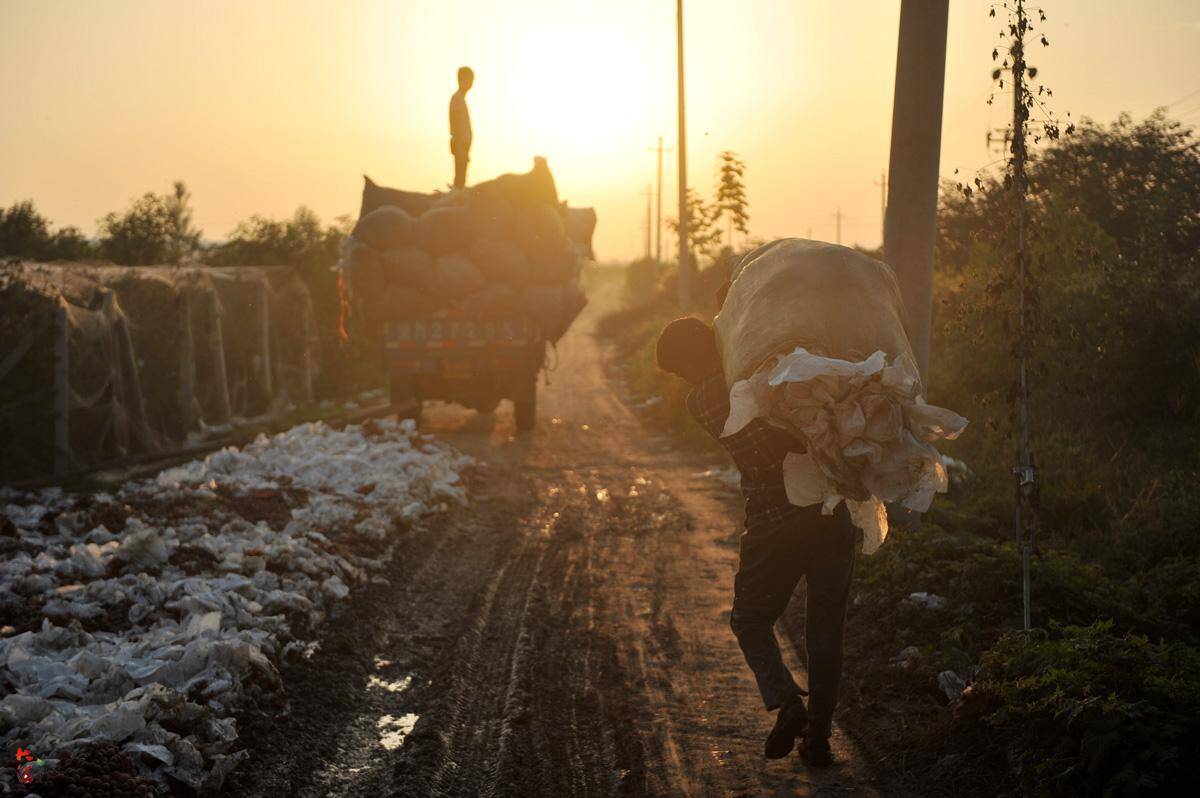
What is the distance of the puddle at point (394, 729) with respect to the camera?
197 inches

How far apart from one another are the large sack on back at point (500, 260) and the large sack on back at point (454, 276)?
140 millimetres

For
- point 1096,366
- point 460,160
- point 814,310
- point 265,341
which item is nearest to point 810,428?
point 814,310

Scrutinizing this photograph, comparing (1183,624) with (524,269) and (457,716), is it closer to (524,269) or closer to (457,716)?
(457,716)

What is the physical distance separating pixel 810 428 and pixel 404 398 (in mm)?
12524

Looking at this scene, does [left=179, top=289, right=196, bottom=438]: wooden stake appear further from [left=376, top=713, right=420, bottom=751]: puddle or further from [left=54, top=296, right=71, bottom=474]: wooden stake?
[left=376, top=713, right=420, bottom=751]: puddle

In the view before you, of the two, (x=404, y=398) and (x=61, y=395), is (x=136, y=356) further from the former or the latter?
(x=404, y=398)

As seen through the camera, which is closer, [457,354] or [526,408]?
[457,354]

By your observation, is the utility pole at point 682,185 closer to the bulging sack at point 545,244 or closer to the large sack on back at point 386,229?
the bulging sack at point 545,244

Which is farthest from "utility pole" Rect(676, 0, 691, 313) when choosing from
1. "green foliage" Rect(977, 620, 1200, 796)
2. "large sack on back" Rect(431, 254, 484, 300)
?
"green foliage" Rect(977, 620, 1200, 796)

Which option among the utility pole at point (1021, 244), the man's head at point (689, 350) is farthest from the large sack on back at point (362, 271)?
the man's head at point (689, 350)

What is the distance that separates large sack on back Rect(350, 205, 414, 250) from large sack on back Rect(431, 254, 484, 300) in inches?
21.7

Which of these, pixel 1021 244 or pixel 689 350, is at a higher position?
pixel 1021 244

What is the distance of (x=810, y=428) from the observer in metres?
4.06

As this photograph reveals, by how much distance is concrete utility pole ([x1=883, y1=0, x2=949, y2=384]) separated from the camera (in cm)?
820
